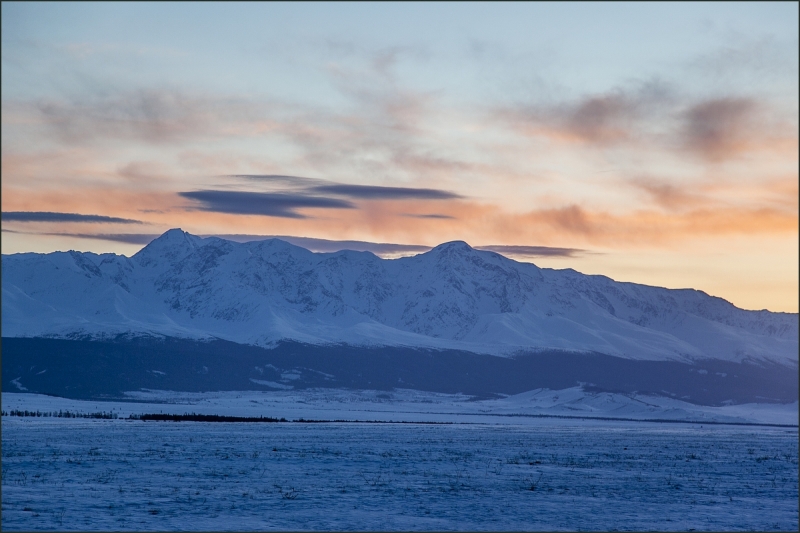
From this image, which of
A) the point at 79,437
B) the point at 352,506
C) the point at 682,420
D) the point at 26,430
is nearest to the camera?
the point at 352,506

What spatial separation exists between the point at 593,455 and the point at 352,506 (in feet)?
122

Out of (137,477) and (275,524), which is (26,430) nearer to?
(137,477)

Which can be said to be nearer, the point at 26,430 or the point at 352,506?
the point at 352,506

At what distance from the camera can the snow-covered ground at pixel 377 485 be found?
38125 mm

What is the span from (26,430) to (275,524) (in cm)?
5869

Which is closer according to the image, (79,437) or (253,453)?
(253,453)

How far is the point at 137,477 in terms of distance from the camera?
50.8 metres

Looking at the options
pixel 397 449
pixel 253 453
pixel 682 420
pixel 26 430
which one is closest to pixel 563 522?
pixel 253 453

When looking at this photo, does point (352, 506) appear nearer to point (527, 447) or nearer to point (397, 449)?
point (397, 449)

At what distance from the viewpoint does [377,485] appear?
163 feet

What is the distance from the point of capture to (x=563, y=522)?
38.7 m

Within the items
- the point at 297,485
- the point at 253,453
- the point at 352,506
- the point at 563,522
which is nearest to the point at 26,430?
the point at 253,453

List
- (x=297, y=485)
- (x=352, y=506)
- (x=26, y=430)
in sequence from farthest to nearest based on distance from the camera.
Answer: (x=26, y=430)
(x=297, y=485)
(x=352, y=506)

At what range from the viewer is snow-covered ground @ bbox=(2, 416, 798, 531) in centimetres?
3812
